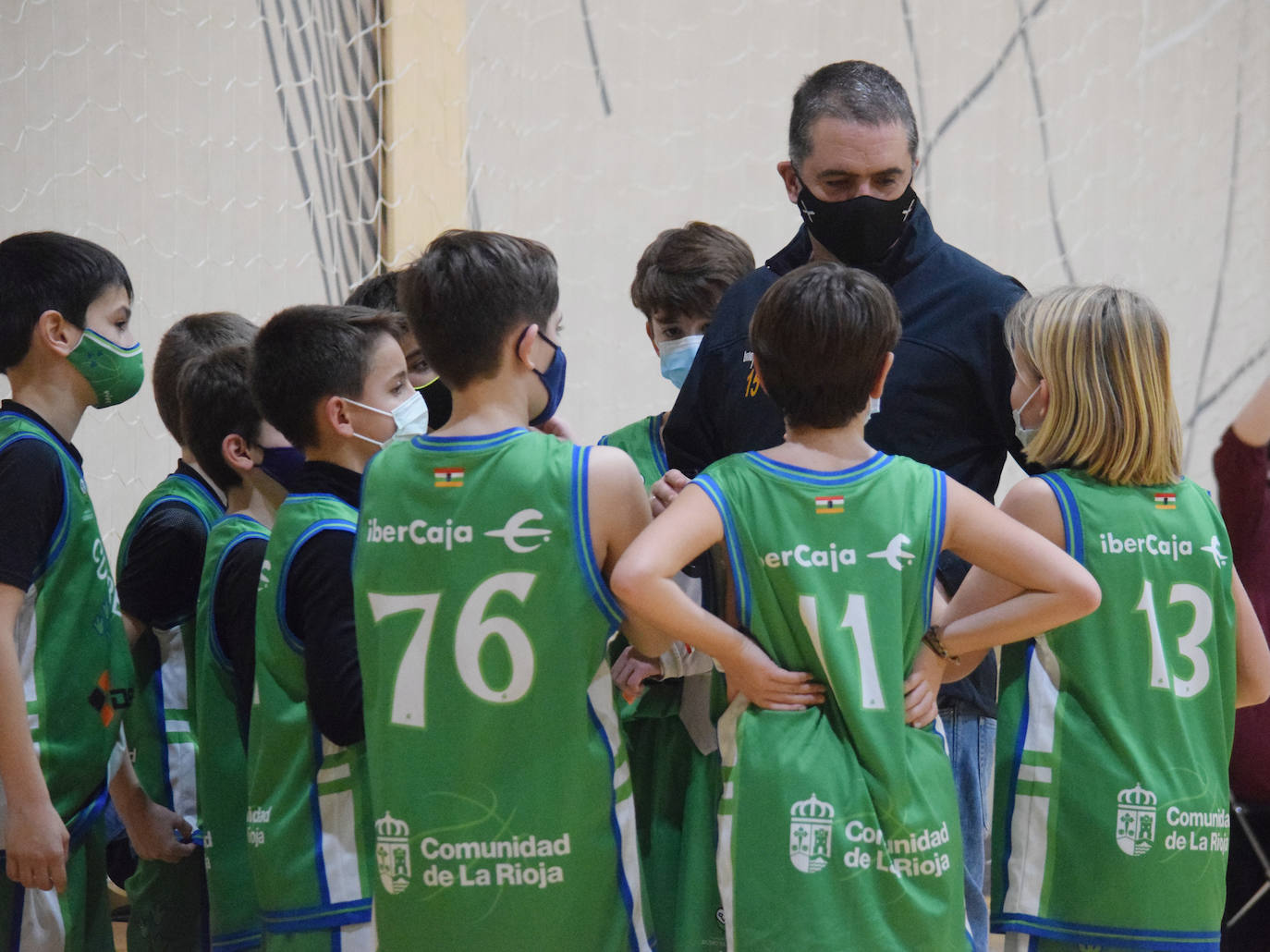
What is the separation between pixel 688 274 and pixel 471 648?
4.39 ft

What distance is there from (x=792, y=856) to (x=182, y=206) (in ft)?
10.0

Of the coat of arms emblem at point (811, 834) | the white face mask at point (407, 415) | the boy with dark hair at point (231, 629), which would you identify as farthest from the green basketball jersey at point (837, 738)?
the boy with dark hair at point (231, 629)

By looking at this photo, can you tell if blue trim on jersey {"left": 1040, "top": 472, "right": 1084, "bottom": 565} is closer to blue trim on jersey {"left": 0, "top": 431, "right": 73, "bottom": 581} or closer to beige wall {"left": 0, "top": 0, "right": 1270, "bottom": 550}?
blue trim on jersey {"left": 0, "top": 431, "right": 73, "bottom": 581}

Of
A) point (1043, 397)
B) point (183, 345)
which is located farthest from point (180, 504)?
point (1043, 397)

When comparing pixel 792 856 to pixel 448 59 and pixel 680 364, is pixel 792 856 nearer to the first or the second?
pixel 680 364

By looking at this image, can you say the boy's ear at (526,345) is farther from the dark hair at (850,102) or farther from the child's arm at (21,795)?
the child's arm at (21,795)

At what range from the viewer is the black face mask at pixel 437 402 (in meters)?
2.94

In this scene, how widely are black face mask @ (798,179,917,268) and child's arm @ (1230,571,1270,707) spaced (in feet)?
2.55

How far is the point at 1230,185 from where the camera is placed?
5.41 meters

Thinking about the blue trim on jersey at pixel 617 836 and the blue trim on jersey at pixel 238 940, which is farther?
the blue trim on jersey at pixel 238 940

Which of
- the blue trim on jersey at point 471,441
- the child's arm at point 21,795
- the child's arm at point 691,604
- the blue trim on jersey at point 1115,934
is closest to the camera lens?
the child's arm at point 691,604

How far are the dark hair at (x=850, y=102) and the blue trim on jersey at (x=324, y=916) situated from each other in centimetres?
143

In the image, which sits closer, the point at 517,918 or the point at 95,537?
the point at 517,918

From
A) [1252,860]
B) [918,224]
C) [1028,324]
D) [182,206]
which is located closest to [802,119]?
[918,224]
